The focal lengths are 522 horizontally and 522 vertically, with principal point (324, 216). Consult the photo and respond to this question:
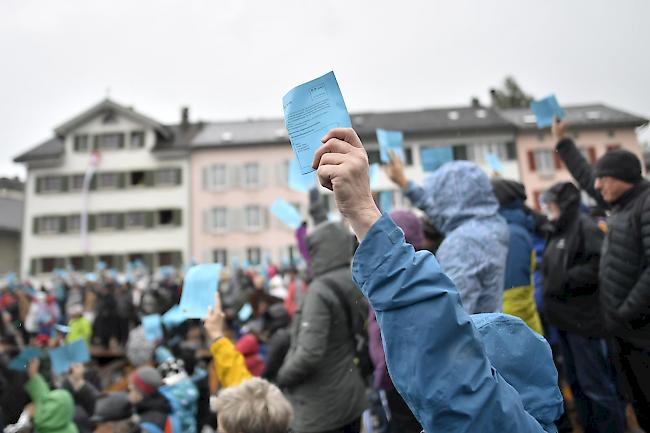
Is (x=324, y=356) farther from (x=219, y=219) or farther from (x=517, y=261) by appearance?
(x=219, y=219)

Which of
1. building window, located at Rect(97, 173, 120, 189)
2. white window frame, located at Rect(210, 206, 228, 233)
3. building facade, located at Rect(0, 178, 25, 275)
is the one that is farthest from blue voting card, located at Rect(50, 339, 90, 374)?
building facade, located at Rect(0, 178, 25, 275)

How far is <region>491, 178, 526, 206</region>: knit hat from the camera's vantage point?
12.2 feet

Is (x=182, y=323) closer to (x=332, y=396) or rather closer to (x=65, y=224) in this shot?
(x=332, y=396)

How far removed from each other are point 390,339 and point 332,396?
244 cm

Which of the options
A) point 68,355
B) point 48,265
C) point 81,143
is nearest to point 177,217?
point 48,265

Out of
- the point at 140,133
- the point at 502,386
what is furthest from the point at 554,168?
the point at 502,386

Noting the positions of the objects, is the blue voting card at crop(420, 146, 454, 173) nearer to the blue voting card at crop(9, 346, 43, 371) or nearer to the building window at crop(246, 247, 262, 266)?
the blue voting card at crop(9, 346, 43, 371)

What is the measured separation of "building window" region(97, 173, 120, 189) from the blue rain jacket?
123 ft

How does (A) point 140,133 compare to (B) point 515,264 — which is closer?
(B) point 515,264

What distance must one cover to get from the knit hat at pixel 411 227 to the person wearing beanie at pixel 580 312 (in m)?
1.25

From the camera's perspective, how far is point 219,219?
3497 cm

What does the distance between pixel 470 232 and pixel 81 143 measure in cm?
3924

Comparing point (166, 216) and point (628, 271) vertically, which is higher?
point (166, 216)

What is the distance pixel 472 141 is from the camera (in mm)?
35594
